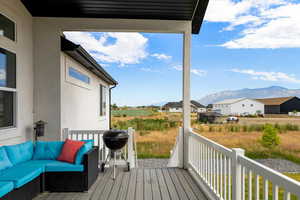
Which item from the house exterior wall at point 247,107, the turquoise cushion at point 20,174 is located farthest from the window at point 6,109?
the house exterior wall at point 247,107

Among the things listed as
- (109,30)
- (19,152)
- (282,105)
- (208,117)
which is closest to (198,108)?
(208,117)

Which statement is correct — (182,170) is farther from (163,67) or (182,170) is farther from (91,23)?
(163,67)

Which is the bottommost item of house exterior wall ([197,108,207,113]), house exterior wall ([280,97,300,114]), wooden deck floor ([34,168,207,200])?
wooden deck floor ([34,168,207,200])

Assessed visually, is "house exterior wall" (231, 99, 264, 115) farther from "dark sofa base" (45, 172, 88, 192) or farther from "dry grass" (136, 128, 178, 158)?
"dark sofa base" (45, 172, 88, 192)

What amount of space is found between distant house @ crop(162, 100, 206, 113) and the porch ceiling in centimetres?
210

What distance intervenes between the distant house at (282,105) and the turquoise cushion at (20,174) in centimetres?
434

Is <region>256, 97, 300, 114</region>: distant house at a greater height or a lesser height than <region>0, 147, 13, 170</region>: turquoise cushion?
greater

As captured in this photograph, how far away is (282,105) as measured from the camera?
13.5 ft

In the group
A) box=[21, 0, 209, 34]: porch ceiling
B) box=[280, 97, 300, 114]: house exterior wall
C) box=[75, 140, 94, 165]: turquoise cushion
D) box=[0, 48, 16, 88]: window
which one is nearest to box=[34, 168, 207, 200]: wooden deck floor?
box=[75, 140, 94, 165]: turquoise cushion

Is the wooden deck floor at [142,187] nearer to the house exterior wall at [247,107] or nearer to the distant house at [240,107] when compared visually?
the distant house at [240,107]

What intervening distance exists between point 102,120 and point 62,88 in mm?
4274

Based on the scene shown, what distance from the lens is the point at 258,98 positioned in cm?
478

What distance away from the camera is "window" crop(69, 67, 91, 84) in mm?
5182

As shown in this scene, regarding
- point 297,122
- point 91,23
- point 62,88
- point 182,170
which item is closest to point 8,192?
point 62,88
